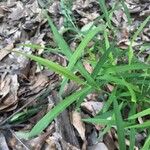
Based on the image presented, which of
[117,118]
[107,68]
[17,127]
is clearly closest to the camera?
[117,118]

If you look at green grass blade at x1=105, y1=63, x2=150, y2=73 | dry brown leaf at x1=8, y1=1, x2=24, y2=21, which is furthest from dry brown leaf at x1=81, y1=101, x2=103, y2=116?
dry brown leaf at x1=8, y1=1, x2=24, y2=21

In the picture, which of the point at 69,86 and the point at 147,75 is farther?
the point at 69,86

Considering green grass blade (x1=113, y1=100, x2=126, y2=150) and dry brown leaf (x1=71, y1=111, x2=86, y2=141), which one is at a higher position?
green grass blade (x1=113, y1=100, x2=126, y2=150)

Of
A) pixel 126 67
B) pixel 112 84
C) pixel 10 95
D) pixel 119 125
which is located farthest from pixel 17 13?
pixel 119 125

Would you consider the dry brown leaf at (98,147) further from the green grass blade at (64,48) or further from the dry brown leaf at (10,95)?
the dry brown leaf at (10,95)

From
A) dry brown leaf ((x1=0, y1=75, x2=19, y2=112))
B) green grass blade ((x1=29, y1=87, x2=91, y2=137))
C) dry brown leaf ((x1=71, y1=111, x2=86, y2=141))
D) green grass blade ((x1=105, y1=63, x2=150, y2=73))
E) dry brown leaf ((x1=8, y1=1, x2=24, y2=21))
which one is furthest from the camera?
dry brown leaf ((x1=8, y1=1, x2=24, y2=21))

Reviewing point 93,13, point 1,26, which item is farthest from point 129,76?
point 1,26

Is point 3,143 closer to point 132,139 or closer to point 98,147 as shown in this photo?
point 98,147

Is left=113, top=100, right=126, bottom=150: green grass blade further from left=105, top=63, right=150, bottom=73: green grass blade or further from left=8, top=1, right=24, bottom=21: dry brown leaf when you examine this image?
left=8, top=1, right=24, bottom=21: dry brown leaf

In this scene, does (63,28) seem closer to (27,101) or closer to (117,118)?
(27,101)
